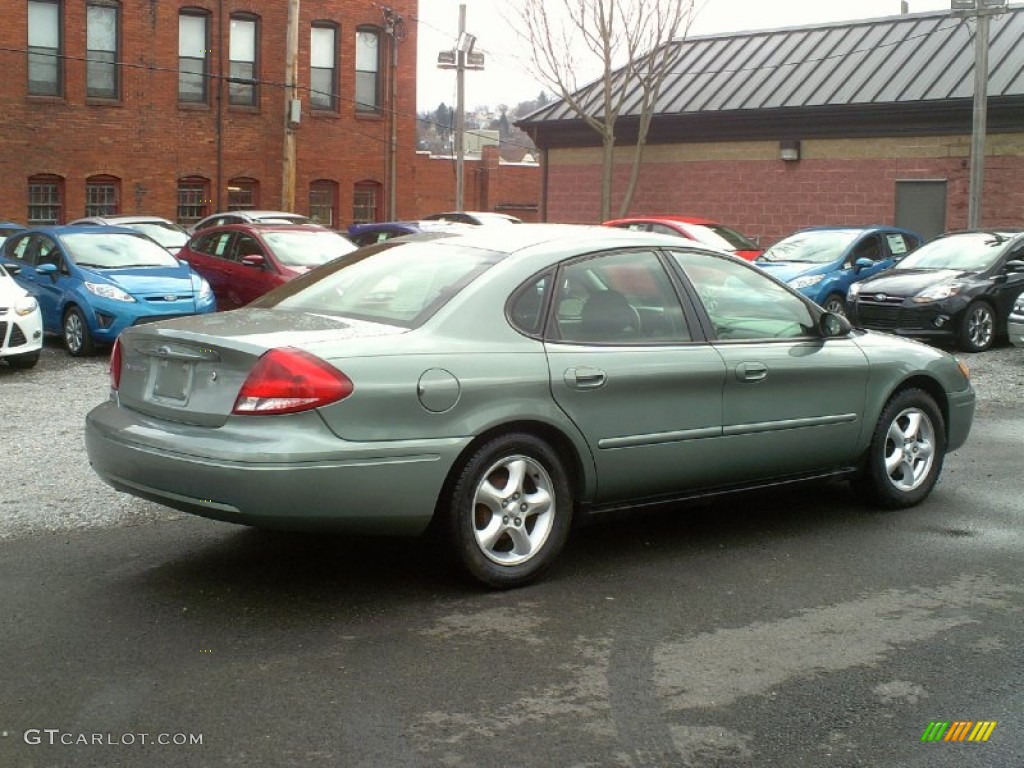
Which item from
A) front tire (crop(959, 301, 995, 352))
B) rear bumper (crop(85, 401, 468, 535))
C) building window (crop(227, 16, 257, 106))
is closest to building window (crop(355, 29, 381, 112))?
building window (crop(227, 16, 257, 106))

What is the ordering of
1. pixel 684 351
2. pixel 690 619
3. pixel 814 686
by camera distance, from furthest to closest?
1. pixel 684 351
2. pixel 690 619
3. pixel 814 686

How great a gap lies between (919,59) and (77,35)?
20.4m

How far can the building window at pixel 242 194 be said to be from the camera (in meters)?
37.9

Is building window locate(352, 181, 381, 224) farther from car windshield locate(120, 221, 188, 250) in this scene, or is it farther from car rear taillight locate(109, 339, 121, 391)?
car rear taillight locate(109, 339, 121, 391)

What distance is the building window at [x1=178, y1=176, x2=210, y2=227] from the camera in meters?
37.0

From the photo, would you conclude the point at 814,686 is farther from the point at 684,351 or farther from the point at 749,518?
the point at 749,518

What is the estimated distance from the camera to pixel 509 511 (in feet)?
18.7

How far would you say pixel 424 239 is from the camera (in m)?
6.71

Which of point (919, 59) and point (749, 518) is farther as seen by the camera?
point (919, 59)

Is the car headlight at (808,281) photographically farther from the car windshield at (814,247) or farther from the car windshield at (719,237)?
the car windshield at (719,237)

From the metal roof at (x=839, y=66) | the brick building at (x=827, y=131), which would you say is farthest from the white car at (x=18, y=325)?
the metal roof at (x=839, y=66)

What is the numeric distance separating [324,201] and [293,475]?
35.4 meters

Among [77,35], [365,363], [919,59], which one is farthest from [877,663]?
[77,35]

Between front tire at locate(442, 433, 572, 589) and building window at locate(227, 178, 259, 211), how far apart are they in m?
33.3
